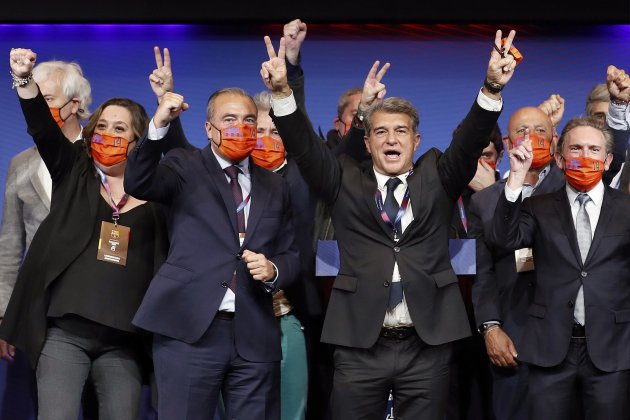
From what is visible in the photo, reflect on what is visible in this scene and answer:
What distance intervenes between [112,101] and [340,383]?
1.48m

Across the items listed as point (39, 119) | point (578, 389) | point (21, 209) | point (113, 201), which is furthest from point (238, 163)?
point (578, 389)

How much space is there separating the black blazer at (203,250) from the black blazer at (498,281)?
848mm

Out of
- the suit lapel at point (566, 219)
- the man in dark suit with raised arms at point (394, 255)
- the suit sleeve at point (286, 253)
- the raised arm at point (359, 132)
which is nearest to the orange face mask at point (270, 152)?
the raised arm at point (359, 132)

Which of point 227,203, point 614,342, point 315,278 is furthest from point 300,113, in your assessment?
point 614,342

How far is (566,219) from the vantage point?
4.07m

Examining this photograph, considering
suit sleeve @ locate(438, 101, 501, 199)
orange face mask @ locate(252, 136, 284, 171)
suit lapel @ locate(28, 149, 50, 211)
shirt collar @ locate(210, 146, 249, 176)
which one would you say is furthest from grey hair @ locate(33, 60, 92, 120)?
suit sleeve @ locate(438, 101, 501, 199)

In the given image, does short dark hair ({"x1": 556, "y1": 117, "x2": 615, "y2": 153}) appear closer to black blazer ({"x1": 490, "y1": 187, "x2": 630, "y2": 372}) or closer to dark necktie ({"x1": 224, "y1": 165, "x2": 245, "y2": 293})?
black blazer ({"x1": 490, "y1": 187, "x2": 630, "y2": 372})

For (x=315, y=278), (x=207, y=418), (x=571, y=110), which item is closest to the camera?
(x=207, y=418)

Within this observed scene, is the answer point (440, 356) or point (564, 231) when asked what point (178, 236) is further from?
point (564, 231)

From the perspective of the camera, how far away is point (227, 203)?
3.84m

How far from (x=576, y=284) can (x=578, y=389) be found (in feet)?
1.38

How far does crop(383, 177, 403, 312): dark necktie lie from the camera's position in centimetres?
376

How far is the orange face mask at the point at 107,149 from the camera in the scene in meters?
4.00

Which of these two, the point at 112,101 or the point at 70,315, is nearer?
the point at 70,315
